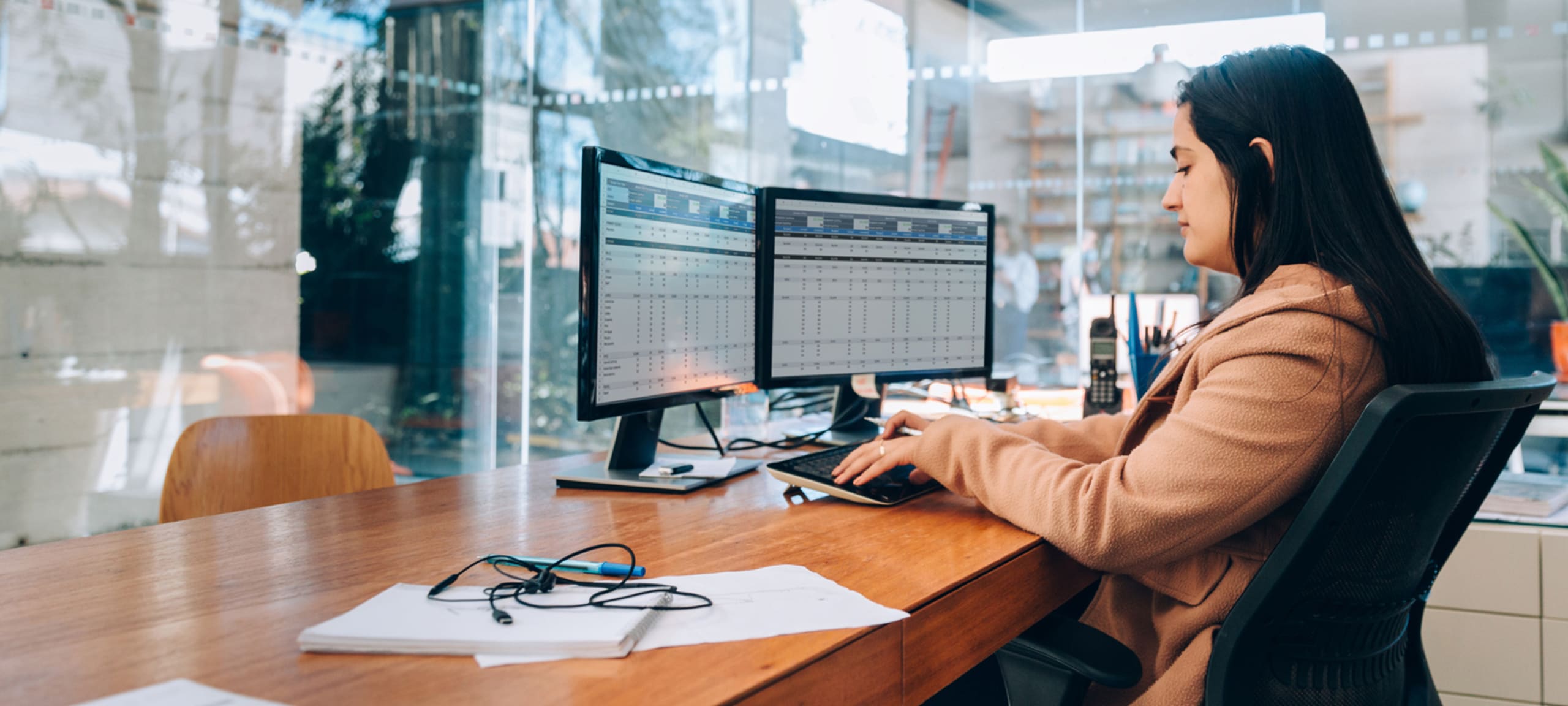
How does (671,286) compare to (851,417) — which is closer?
(671,286)

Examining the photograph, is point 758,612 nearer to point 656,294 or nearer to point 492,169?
point 656,294

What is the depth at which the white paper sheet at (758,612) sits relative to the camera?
71 centimetres

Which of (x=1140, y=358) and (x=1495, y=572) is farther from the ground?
(x=1140, y=358)

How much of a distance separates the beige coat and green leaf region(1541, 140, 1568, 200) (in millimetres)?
3470

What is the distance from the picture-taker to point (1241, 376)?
3.08 feet

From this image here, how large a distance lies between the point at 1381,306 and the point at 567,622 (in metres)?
0.80

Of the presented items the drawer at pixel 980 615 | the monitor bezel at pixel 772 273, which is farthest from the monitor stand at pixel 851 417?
the drawer at pixel 980 615

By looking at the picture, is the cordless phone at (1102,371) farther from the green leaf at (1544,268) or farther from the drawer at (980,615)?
the green leaf at (1544,268)

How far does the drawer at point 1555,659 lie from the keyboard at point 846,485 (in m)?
1.39

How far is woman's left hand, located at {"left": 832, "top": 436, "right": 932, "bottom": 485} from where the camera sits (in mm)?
1214

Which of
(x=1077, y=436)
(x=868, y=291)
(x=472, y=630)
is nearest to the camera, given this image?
(x=472, y=630)

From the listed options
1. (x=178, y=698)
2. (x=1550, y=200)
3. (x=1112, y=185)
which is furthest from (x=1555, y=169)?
(x=178, y=698)

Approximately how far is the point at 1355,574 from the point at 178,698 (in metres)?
0.94

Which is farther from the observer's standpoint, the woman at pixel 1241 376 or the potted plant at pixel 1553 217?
the potted plant at pixel 1553 217
